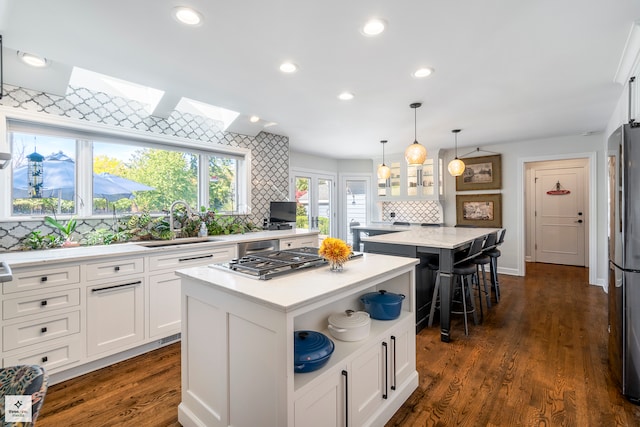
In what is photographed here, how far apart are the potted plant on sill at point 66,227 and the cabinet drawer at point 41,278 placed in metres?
0.62

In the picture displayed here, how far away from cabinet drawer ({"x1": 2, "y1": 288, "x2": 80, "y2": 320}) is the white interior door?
8.09 meters

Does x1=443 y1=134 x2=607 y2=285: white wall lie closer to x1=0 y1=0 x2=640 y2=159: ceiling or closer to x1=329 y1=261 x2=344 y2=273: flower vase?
Answer: x1=0 y1=0 x2=640 y2=159: ceiling

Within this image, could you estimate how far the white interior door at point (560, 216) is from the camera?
20.6 feet

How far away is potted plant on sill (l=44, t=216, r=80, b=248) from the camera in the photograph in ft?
8.82

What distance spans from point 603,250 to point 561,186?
2241mm

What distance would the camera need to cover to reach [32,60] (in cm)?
239

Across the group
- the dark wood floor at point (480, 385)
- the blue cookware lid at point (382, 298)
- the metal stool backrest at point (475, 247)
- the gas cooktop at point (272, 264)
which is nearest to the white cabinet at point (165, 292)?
the dark wood floor at point (480, 385)

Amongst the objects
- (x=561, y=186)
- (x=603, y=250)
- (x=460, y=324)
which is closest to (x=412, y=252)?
(x=460, y=324)

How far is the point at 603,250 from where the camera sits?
15.4 ft

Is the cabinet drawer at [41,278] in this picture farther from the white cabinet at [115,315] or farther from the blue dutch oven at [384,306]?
the blue dutch oven at [384,306]

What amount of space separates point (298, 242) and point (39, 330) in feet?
8.51

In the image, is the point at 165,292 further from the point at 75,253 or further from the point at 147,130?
the point at 147,130

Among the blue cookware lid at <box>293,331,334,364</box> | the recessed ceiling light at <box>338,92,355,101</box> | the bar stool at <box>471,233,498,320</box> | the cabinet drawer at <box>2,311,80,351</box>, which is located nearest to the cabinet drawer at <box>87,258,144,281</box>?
the cabinet drawer at <box>2,311,80,351</box>

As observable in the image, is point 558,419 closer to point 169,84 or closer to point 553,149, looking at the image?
point 169,84
